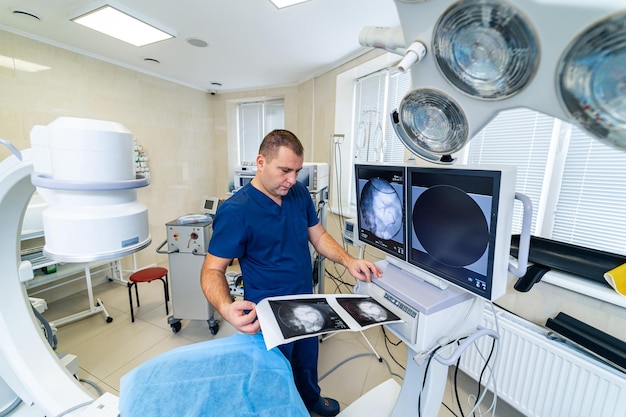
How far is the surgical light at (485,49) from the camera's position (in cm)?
39

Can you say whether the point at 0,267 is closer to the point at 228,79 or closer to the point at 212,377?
the point at 212,377

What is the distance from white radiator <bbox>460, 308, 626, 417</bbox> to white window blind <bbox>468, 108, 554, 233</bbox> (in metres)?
0.66

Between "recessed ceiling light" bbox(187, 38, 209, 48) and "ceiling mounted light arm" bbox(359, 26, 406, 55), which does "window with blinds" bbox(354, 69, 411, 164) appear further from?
"ceiling mounted light arm" bbox(359, 26, 406, 55)

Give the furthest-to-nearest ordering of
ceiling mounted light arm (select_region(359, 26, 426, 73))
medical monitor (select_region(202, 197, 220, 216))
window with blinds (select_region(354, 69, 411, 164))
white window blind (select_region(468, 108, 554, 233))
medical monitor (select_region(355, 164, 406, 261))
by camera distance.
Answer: medical monitor (select_region(202, 197, 220, 216))
window with blinds (select_region(354, 69, 411, 164))
white window blind (select_region(468, 108, 554, 233))
medical monitor (select_region(355, 164, 406, 261))
ceiling mounted light arm (select_region(359, 26, 426, 73))

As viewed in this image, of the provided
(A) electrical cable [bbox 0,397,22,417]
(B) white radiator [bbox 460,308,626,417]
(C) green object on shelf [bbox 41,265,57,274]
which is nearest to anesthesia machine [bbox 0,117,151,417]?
(A) electrical cable [bbox 0,397,22,417]

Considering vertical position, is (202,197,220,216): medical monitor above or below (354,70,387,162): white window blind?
below

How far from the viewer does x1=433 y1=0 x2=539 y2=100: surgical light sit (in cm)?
39

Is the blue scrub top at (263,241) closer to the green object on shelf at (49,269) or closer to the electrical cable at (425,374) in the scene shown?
the electrical cable at (425,374)

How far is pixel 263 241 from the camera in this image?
123 cm

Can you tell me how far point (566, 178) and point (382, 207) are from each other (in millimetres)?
1259

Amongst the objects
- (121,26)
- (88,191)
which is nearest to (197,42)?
(121,26)

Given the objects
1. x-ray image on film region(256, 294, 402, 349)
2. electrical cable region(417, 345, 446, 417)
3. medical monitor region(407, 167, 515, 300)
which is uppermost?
medical monitor region(407, 167, 515, 300)

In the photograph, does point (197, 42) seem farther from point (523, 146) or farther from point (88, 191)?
point (523, 146)

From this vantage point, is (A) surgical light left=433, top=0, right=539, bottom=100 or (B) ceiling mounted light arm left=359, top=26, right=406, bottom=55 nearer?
(A) surgical light left=433, top=0, right=539, bottom=100
